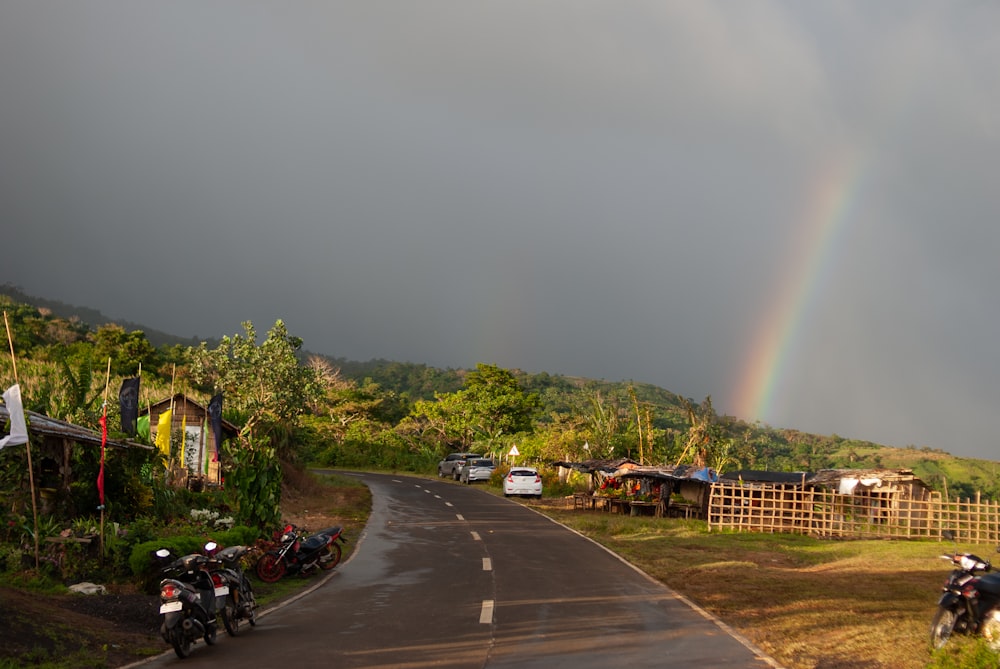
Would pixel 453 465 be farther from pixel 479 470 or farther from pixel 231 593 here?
pixel 231 593

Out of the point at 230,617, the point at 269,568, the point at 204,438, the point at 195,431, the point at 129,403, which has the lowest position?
the point at 269,568

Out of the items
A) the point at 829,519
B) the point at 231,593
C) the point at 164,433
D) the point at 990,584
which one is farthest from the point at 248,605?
the point at 829,519

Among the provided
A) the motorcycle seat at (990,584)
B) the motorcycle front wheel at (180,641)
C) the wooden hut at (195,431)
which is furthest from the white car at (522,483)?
the motorcycle front wheel at (180,641)

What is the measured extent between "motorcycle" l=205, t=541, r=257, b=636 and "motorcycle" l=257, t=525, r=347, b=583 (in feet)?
14.0

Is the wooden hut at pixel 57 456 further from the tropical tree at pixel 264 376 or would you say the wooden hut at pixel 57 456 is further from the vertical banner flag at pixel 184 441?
the tropical tree at pixel 264 376

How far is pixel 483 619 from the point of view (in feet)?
40.1

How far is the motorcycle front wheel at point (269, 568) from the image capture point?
1625 centimetres

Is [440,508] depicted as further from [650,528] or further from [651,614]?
[651,614]

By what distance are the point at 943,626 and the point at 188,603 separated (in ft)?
29.9

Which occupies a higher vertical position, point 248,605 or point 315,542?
point 248,605

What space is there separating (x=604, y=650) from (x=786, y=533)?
22.5m

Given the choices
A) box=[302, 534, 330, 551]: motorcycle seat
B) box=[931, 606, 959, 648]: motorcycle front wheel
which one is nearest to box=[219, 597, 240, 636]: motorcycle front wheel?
box=[302, 534, 330, 551]: motorcycle seat

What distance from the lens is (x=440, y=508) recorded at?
3528 centimetres

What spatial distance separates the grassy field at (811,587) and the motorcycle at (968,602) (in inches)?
12.5
